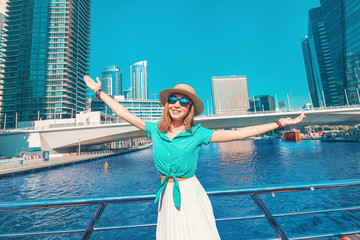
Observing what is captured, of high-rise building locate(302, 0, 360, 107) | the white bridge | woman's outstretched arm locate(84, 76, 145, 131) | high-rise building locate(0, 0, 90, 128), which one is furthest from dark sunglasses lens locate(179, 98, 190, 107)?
high-rise building locate(0, 0, 90, 128)

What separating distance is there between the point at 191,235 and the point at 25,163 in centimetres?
2946

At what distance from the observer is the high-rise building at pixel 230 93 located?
157m

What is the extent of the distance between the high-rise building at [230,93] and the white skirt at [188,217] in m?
158

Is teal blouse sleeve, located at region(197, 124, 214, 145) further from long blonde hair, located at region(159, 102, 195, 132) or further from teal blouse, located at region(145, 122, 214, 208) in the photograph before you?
long blonde hair, located at region(159, 102, 195, 132)

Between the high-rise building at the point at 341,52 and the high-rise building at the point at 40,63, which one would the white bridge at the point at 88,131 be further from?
the high-rise building at the point at 40,63

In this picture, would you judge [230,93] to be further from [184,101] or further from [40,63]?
[184,101]

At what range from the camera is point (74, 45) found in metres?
79.9

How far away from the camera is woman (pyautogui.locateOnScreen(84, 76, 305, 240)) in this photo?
1404mm

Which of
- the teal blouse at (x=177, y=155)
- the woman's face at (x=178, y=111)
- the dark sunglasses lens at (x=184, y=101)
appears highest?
the dark sunglasses lens at (x=184, y=101)

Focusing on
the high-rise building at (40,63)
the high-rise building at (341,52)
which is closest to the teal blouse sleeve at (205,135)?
the high-rise building at (341,52)

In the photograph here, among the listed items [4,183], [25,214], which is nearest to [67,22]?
[4,183]

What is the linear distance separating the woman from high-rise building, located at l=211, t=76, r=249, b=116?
158 m

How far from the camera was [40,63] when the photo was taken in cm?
7125

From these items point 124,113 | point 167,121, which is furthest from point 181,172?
point 124,113
